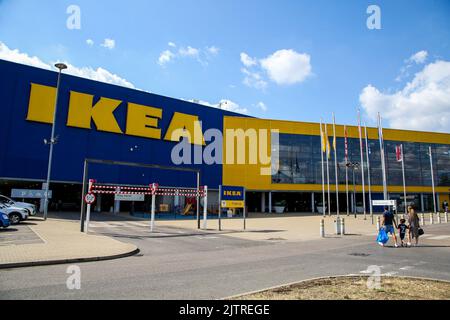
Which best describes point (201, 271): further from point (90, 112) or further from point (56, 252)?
point (90, 112)

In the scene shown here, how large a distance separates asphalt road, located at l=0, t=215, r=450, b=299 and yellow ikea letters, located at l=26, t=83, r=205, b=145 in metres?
27.4

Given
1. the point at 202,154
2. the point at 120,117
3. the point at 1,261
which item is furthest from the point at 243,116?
the point at 1,261

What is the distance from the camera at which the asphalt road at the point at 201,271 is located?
242 inches

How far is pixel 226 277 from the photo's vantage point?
761cm

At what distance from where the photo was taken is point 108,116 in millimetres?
37781

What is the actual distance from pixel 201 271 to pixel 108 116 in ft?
109

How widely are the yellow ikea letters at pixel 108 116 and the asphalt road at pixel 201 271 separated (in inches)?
1079

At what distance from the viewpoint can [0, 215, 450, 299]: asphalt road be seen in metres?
6.14

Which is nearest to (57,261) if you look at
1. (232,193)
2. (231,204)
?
(231,204)

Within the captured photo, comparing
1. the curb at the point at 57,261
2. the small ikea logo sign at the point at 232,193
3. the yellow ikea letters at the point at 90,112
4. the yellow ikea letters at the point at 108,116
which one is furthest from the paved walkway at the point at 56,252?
the yellow ikea letters at the point at 90,112

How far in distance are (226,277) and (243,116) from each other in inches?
1737

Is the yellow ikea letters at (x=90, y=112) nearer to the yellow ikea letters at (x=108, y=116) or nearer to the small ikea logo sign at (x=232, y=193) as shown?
the yellow ikea letters at (x=108, y=116)

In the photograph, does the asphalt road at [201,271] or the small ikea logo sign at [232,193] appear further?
the small ikea logo sign at [232,193]
